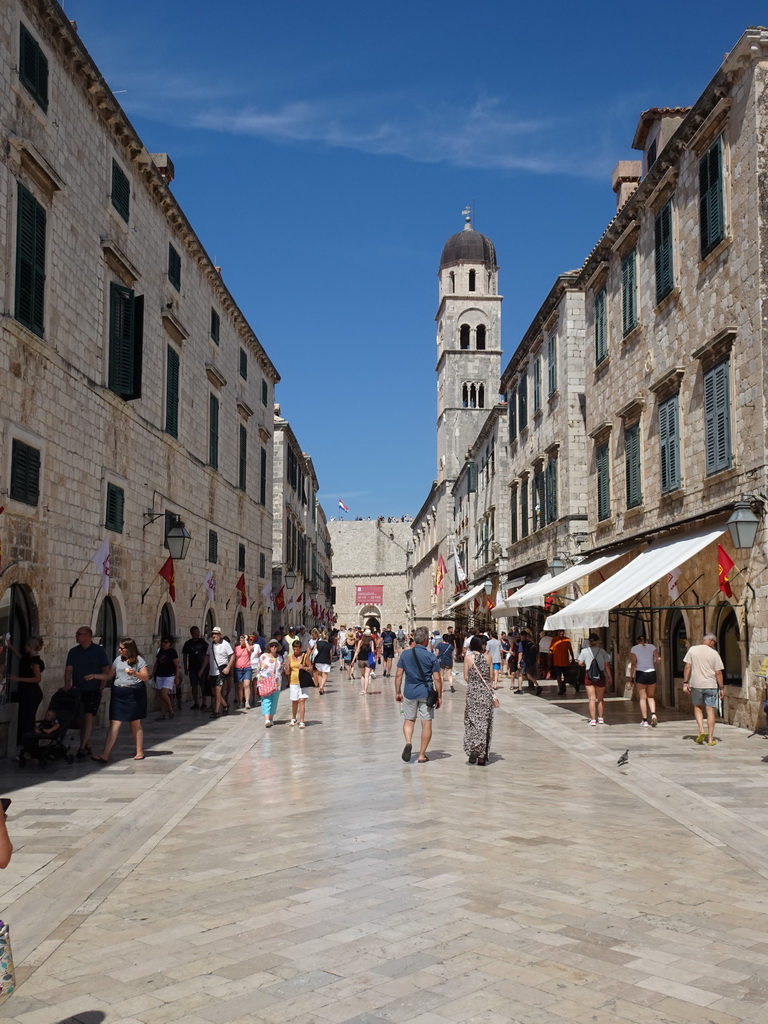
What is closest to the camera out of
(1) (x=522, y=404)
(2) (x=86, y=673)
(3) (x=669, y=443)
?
(2) (x=86, y=673)

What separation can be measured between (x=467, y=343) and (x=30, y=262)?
6224cm

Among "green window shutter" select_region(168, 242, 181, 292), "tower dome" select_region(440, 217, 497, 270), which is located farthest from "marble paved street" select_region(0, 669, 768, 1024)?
"tower dome" select_region(440, 217, 497, 270)

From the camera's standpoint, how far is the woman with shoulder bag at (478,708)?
11797 mm

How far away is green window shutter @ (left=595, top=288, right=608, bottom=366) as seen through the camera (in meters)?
22.8

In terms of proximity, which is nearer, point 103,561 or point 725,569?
point 725,569

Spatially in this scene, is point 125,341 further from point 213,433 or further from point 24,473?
point 213,433

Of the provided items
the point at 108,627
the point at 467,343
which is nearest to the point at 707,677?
the point at 108,627

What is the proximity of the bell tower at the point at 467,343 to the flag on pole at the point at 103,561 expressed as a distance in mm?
56100

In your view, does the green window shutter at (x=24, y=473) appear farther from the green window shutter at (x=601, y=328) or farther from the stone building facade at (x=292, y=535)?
the stone building facade at (x=292, y=535)

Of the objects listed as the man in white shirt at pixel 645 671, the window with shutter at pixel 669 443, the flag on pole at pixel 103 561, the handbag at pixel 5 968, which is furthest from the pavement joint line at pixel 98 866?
the window with shutter at pixel 669 443

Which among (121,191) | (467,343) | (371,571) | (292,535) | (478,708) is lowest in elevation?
(478,708)

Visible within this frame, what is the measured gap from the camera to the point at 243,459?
1181 inches

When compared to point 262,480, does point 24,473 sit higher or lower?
lower

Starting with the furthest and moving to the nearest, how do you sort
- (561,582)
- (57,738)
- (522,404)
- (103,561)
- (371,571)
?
(371,571) → (522,404) → (561,582) → (103,561) → (57,738)
